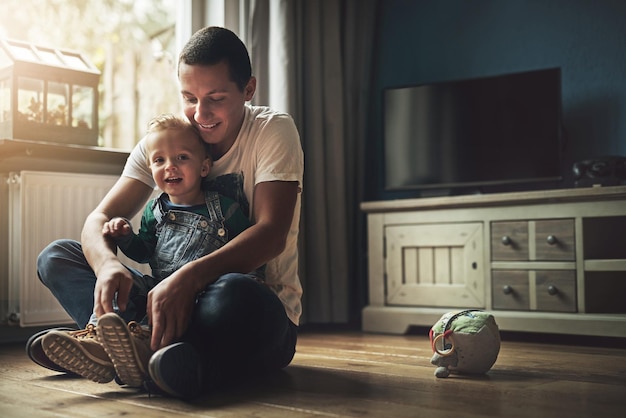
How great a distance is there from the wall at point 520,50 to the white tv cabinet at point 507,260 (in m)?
0.46

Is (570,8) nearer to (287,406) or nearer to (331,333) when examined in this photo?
(331,333)

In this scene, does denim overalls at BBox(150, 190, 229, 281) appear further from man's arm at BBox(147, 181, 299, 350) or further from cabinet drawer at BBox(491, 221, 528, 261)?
cabinet drawer at BBox(491, 221, 528, 261)

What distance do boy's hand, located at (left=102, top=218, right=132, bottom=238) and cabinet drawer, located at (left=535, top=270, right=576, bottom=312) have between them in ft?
5.10

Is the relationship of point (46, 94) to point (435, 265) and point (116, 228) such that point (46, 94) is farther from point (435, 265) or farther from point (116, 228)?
point (435, 265)

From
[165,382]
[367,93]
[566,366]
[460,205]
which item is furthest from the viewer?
[367,93]

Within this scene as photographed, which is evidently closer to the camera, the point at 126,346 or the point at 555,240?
the point at 126,346

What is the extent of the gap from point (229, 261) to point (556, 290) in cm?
149

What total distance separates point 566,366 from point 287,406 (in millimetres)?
922

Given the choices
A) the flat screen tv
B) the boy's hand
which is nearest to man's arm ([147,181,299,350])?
the boy's hand

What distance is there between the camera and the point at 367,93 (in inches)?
136

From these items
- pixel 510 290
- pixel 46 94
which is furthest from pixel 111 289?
pixel 510 290

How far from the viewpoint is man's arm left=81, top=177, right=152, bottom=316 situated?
1.47m

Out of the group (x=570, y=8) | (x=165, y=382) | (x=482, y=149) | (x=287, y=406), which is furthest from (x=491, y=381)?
(x=570, y=8)

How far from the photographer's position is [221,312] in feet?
4.83
